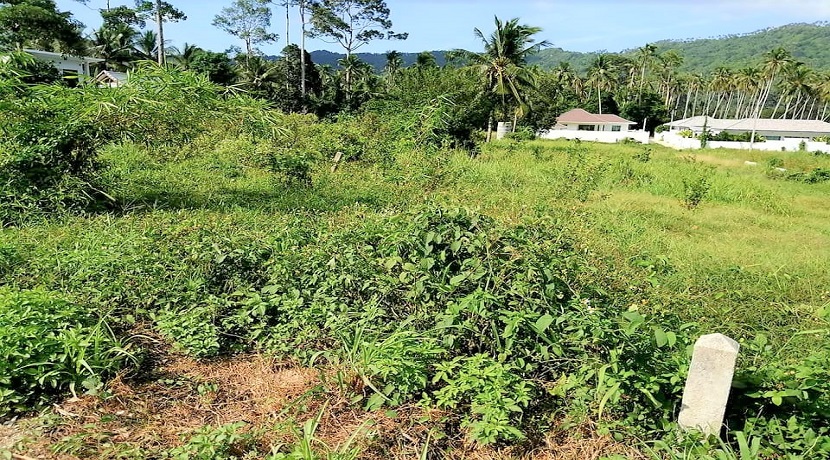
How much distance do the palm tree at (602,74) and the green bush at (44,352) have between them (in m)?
51.9

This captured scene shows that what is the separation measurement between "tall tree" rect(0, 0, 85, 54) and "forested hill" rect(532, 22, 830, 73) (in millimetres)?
100900

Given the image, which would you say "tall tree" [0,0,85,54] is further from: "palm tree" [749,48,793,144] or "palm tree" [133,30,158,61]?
"palm tree" [749,48,793,144]

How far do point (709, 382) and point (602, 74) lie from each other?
174 ft

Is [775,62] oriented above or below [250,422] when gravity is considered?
above

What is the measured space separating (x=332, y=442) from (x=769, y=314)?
11.2 feet

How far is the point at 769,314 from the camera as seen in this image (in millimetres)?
3998

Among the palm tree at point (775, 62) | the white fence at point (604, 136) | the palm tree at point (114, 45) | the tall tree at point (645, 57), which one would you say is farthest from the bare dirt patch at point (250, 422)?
the tall tree at point (645, 57)

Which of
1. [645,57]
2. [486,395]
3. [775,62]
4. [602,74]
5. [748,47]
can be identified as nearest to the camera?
[486,395]

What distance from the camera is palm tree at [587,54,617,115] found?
50.2m

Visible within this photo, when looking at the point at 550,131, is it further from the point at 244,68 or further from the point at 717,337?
the point at 717,337

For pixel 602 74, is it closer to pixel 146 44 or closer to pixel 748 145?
pixel 748 145

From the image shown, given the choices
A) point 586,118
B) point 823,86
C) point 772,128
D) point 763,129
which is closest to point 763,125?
point 772,128

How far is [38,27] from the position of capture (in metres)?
23.8

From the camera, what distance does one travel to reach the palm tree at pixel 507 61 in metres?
24.0
